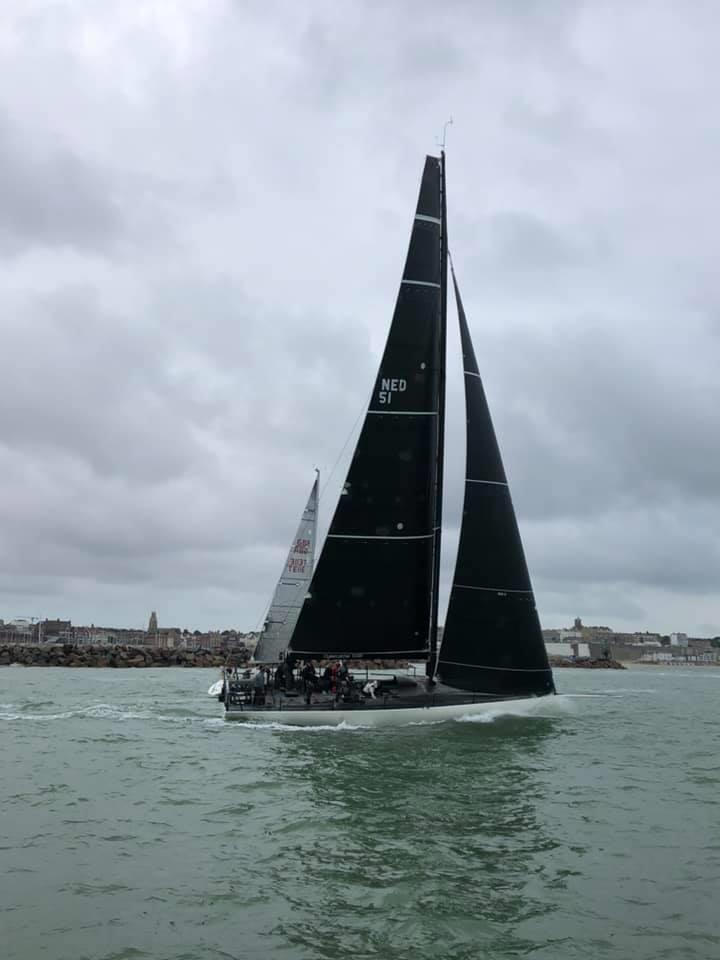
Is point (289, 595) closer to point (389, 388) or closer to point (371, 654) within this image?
point (371, 654)

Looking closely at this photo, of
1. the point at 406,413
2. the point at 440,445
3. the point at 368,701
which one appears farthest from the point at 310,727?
the point at 406,413

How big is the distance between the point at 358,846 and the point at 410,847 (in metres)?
0.76

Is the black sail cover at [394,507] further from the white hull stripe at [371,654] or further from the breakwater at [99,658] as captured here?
the breakwater at [99,658]

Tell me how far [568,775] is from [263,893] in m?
10.4

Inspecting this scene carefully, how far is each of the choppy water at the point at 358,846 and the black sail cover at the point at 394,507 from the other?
4.29m

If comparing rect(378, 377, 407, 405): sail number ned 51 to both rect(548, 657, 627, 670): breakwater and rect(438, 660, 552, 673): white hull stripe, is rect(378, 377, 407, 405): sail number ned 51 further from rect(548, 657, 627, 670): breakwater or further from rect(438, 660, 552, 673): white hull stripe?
rect(548, 657, 627, 670): breakwater

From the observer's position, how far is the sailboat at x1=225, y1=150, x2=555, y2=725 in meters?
27.7

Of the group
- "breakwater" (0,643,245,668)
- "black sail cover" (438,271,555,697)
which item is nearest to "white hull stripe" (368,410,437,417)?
"black sail cover" (438,271,555,697)

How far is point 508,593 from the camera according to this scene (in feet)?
91.8

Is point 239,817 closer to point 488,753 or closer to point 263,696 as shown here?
point 488,753

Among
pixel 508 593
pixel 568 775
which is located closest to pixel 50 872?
pixel 568 775

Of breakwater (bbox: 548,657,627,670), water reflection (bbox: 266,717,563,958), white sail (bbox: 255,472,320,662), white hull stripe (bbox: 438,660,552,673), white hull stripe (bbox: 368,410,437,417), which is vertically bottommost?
breakwater (bbox: 548,657,627,670)

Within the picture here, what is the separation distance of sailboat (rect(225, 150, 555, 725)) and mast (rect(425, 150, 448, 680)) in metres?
0.05

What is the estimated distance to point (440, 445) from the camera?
2933 centimetres
